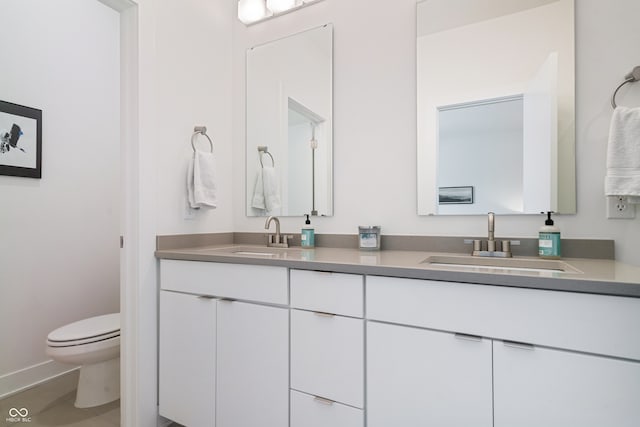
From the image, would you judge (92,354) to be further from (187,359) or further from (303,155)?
(303,155)

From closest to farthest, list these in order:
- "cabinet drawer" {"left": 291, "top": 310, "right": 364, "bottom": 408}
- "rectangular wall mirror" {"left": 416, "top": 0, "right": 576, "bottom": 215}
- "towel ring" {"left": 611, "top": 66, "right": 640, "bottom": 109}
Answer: "cabinet drawer" {"left": 291, "top": 310, "right": 364, "bottom": 408} < "towel ring" {"left": 611, "top": 66, "right": 640, "bottom": 109} < "rectangular wall mirror" {"left": 416, "top": 0, "right": 576, "bottom": 215}

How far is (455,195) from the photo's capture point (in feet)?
5.03

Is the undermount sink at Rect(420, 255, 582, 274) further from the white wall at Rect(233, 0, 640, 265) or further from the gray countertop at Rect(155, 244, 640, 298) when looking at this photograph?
the white wall at Rect(233, 0, 640, 265)

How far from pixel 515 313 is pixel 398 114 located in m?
1.11

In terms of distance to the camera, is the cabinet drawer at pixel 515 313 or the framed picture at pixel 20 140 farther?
the framed picture at pixel 20 140

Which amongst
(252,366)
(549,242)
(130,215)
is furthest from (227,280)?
(549,242)

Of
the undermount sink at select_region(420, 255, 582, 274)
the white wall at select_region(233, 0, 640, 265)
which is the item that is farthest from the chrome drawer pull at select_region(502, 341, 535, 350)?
the white wall at select_region(233, 0, 640, 265)

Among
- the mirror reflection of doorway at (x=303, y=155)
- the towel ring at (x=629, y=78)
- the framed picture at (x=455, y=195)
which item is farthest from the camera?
the mirror reflection of doorway at (x=303, y=155)

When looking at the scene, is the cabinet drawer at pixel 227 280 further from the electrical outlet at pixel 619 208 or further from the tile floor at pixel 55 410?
the electrical outlet at pixel 619 208

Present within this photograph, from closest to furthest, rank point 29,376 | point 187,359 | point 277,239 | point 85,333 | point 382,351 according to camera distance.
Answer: point 382,351
point 187,359
point 85,333
point 277,239
point 29,376

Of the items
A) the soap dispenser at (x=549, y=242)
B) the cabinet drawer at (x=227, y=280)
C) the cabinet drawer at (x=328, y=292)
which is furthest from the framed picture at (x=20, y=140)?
the soap dispenser at (x=549, y=242)

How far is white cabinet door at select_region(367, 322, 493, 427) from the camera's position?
0.93 m

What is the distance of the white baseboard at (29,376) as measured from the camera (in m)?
1.90

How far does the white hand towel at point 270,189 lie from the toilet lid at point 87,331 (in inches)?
43.9
